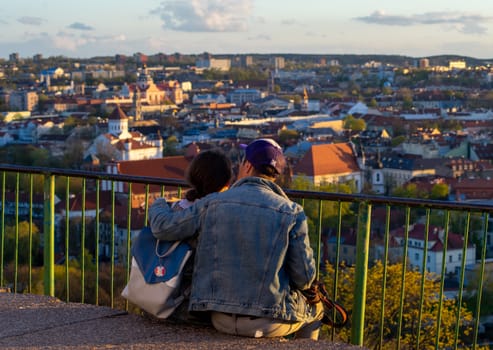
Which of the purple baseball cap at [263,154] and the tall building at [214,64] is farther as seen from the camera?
the tall building at [214,64]

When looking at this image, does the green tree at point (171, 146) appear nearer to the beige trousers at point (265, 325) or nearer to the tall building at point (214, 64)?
the beige trousers at point (265, 325)

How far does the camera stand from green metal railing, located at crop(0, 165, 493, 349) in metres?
4.48

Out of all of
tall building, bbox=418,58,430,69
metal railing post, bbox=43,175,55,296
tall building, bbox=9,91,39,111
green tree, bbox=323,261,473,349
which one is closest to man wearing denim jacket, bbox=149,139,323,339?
metal railing post, bbox=43,175,55,296

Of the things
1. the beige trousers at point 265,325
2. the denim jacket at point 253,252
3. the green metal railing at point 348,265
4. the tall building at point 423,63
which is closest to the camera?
the denim jacket at point 253,252

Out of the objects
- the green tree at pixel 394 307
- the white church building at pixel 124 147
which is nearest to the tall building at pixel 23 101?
the white church building at pixel 124 147

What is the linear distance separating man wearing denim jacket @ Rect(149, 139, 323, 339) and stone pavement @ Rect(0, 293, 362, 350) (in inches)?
5.2

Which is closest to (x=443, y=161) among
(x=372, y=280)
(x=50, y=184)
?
(x=372, y=280)

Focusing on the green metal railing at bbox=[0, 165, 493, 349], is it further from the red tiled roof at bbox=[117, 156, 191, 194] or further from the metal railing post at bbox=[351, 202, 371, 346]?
the red tiled roof at bbox=[117, 156, 191, 194]

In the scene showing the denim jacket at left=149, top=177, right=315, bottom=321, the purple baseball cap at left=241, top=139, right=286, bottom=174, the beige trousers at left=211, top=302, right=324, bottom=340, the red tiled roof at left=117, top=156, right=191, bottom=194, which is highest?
the purple baseball cap at left=241, top=139, right=286, bottom=174

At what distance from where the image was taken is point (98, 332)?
434 cm

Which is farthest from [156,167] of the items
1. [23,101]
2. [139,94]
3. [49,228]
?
[23,101]

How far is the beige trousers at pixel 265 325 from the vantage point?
3859mm

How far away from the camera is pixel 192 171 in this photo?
3.94m

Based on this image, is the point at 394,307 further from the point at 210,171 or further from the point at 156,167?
the point at 156,167
